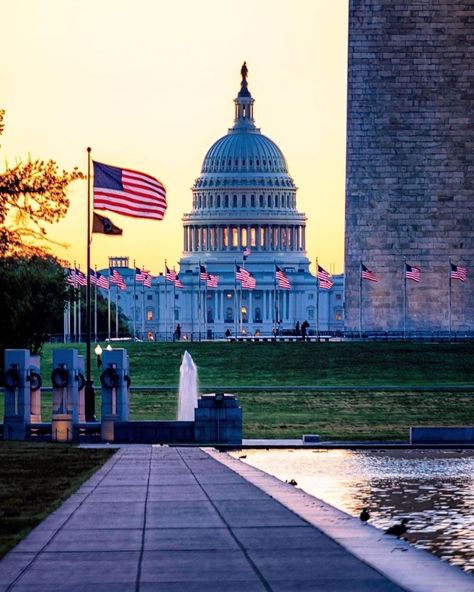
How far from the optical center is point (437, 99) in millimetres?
98750

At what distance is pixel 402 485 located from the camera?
27.9 metres

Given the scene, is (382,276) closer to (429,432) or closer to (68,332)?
(68,332)

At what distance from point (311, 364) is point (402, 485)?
55.4 metres

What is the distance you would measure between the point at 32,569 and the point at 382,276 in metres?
84.3

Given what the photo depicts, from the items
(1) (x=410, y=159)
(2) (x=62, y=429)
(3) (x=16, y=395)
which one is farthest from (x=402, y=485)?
(1) (x=410, y=159)

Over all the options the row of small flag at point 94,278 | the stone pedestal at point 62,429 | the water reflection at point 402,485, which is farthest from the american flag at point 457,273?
the water reflection at point 402,485

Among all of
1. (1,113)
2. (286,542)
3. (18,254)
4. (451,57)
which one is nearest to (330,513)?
(286,542)

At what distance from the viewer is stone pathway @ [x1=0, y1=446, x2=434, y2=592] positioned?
15477mm

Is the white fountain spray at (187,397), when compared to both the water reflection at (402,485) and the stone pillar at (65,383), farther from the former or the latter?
the water reflection at (402,485)

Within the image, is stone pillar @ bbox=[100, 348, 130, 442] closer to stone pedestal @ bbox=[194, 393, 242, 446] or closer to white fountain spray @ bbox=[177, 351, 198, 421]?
stone pedestal @ bbox=[194, 393, 242, 446]

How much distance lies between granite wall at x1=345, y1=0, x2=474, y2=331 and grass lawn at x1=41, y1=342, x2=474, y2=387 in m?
8.63

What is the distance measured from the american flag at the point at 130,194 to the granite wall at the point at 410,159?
1984 inches

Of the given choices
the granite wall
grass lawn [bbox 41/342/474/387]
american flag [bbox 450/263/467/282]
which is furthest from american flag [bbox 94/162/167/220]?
the granite wall

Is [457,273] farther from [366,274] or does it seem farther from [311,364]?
[311,364]
